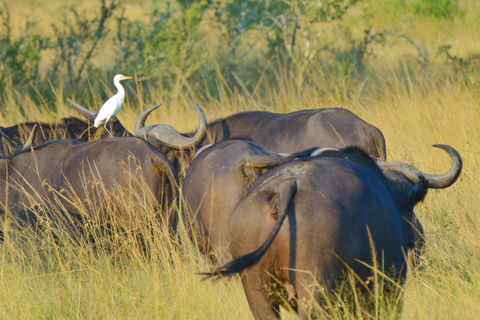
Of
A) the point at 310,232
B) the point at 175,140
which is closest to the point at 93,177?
the point at 175,140

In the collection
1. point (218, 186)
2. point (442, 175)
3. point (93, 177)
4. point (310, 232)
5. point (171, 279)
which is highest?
point (310, 232)

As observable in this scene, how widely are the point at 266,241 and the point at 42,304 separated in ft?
6.44

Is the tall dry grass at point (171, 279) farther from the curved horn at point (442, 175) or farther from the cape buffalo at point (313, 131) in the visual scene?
the cape buffalo at point (313, 131)

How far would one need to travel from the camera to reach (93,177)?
4.50 m

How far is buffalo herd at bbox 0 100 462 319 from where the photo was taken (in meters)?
2.22

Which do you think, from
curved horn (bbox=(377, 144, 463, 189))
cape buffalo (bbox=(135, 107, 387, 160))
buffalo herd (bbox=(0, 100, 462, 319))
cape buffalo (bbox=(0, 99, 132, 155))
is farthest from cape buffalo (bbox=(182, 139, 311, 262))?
cape buffalo (bbox=(0, 99, 132, 155))

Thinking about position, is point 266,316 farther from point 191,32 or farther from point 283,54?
point 283,54

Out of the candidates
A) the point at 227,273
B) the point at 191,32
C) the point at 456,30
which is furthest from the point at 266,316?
the point at 456,30

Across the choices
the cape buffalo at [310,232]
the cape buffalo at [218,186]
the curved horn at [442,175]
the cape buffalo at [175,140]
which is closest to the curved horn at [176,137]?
the cape buffalo at [175,140]

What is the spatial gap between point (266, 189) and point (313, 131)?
2.97 m

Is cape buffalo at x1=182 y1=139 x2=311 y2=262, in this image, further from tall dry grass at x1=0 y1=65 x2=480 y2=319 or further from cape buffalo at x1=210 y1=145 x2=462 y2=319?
cape buffalo at x1=210 y1=145 x2=462 y2=319

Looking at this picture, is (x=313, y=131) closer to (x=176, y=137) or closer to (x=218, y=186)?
(x=176, y=137)

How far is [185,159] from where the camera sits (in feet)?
18.3

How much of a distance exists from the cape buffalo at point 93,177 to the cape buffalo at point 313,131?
3.39ft
